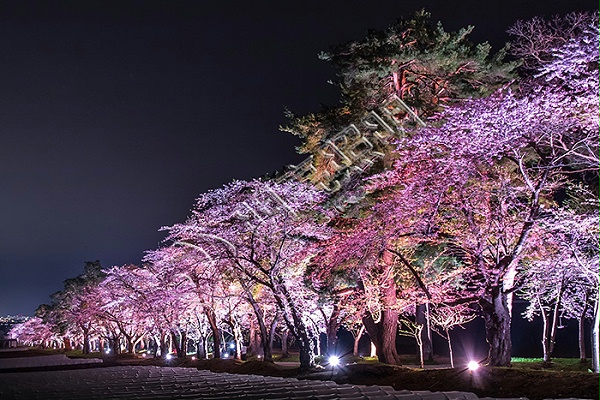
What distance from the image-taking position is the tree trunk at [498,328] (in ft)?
44.7

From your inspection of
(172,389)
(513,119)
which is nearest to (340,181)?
(513,119)

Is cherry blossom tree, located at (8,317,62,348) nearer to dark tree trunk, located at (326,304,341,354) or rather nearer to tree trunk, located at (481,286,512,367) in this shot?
dark tree trunk, located at (326,304,341,354)

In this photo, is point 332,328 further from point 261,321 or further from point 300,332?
point 300,332

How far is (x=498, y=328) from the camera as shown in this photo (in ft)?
45.2

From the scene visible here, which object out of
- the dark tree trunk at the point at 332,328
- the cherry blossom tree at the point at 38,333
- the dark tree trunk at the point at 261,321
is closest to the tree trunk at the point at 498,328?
the dark tree trunk at the point at 261,321

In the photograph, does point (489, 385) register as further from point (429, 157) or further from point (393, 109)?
point (393, 109)

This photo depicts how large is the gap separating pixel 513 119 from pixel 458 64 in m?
7.79

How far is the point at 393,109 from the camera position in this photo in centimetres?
2158

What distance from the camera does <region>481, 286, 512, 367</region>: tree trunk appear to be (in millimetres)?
13633

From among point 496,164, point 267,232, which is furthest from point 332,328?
point 496,164

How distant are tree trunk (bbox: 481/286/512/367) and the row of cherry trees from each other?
0.03 m

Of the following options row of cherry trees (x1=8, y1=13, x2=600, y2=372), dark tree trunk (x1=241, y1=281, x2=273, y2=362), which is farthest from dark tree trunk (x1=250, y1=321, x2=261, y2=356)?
dark tree trunk (x1=241, y1=281, x2=273, y2=362)

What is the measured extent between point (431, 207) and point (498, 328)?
3.77 m

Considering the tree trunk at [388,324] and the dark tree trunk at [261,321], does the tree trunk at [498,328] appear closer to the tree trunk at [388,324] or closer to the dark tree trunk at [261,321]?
the tree trunk at [388,324]
